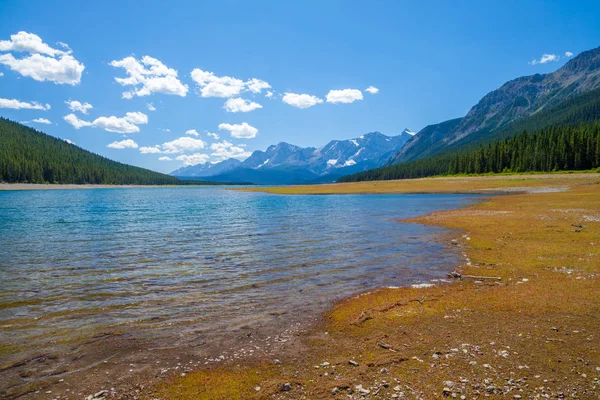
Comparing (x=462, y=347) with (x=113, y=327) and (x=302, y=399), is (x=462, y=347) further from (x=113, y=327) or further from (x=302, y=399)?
(x=113, y=327)

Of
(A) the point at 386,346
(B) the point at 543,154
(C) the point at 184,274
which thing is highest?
(B) the point at 543,154

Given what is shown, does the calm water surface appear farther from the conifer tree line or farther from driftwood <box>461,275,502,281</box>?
the conifer tree line

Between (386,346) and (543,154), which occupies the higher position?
(543,154)

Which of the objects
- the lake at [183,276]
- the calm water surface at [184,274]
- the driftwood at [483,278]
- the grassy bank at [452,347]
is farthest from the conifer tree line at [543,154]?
the grassy bank at [452,347]

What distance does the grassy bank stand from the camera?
7223 mm

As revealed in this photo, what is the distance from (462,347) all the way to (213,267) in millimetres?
13791

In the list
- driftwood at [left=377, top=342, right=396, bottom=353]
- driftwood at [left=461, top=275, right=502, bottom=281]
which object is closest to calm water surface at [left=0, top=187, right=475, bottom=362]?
driftwood at [left=461, top=275, right=502, bottom=281]

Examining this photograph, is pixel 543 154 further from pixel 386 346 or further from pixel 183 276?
pixel 386 346

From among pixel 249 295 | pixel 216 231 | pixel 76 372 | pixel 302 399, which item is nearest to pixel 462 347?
pixel 302 399

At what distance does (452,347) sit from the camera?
897cm

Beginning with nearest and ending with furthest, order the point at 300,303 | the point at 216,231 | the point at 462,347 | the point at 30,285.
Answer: the point at 462,347 < the point at 300,303 < the point at 30,285 < the point at 216,231

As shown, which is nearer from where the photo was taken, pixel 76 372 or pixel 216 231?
pixel 76 372

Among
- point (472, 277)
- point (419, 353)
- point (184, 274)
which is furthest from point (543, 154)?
point (419, 353)

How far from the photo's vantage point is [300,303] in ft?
43.2
